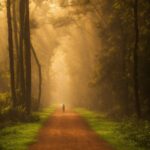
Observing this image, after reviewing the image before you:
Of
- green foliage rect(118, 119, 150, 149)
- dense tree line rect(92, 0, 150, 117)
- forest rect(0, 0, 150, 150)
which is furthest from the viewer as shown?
dense tree line rect(92, 0, 150, 117)

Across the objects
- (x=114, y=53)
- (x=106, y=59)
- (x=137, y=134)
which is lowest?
(x=137, y=134)

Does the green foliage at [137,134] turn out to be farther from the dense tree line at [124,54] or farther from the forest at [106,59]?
the dense tree line at [124,54]

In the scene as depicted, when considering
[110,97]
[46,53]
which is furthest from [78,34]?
[110,97]

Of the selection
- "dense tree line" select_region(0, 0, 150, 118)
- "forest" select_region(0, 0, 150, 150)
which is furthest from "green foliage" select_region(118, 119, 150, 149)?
"dense tree line" select_region(0, 0, 150, 118)

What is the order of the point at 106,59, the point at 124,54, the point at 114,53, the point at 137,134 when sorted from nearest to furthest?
the point at 137,134 < the point at 124,54 < the point at 114,53 < the point at 106,59

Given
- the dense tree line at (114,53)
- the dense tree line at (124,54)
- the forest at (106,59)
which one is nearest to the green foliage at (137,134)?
the forest at (106,59)

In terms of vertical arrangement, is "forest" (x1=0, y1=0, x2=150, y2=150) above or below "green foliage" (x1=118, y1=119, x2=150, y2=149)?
above

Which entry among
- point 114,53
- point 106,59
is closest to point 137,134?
point 114,53

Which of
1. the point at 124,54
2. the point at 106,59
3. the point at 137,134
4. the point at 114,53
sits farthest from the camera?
the point at 106,59

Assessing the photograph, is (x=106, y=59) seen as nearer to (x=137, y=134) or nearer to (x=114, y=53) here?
(x=114, y=53)

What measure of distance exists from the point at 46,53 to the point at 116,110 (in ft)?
105

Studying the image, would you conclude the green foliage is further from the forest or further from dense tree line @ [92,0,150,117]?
dense tree line @ [92,0,150,117]

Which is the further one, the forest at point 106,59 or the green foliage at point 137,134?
the forest at point 106,59

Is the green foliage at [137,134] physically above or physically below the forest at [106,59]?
below
